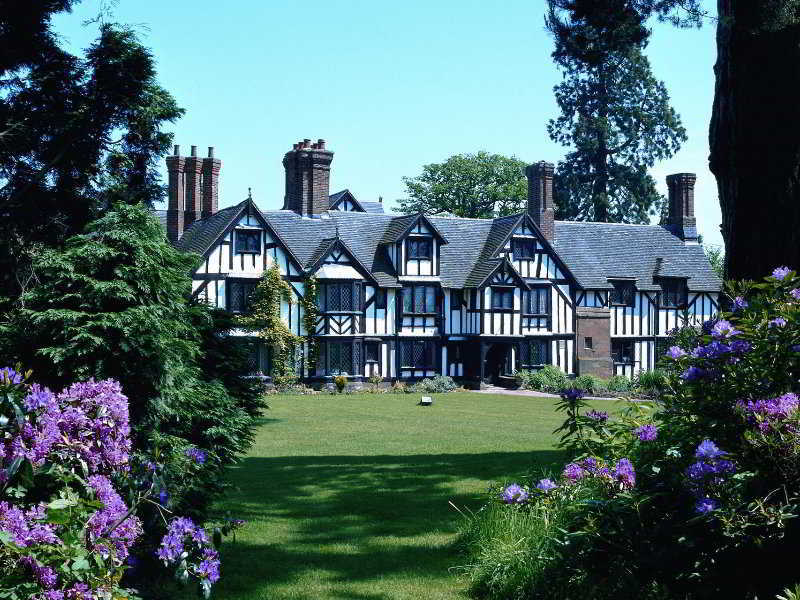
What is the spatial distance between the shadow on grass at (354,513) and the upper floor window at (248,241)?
2037cm

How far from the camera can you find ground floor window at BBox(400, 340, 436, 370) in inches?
1537

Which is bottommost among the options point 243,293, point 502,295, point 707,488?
point 707,488

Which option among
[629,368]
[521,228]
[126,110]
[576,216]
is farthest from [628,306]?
[126,110]

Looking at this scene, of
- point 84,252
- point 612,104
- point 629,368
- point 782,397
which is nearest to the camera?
point 782,397

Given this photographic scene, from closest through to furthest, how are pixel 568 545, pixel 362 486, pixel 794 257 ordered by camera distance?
pixel 568 545, pixel 794 257, pixel 362 486

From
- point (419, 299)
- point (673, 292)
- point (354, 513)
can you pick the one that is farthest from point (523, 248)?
point (354, 513)

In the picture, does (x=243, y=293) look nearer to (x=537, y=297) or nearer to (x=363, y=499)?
(x=537, y=297)

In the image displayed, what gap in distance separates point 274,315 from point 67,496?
3090cm

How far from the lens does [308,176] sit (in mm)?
38875

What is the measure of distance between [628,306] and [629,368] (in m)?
3.32

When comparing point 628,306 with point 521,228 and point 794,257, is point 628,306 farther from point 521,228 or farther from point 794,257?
point 794,257

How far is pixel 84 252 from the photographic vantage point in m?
6.40

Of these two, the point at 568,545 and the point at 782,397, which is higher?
the point at 782,397

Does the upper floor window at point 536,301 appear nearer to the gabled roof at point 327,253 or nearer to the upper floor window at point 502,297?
the upper floor window at point 502,297
